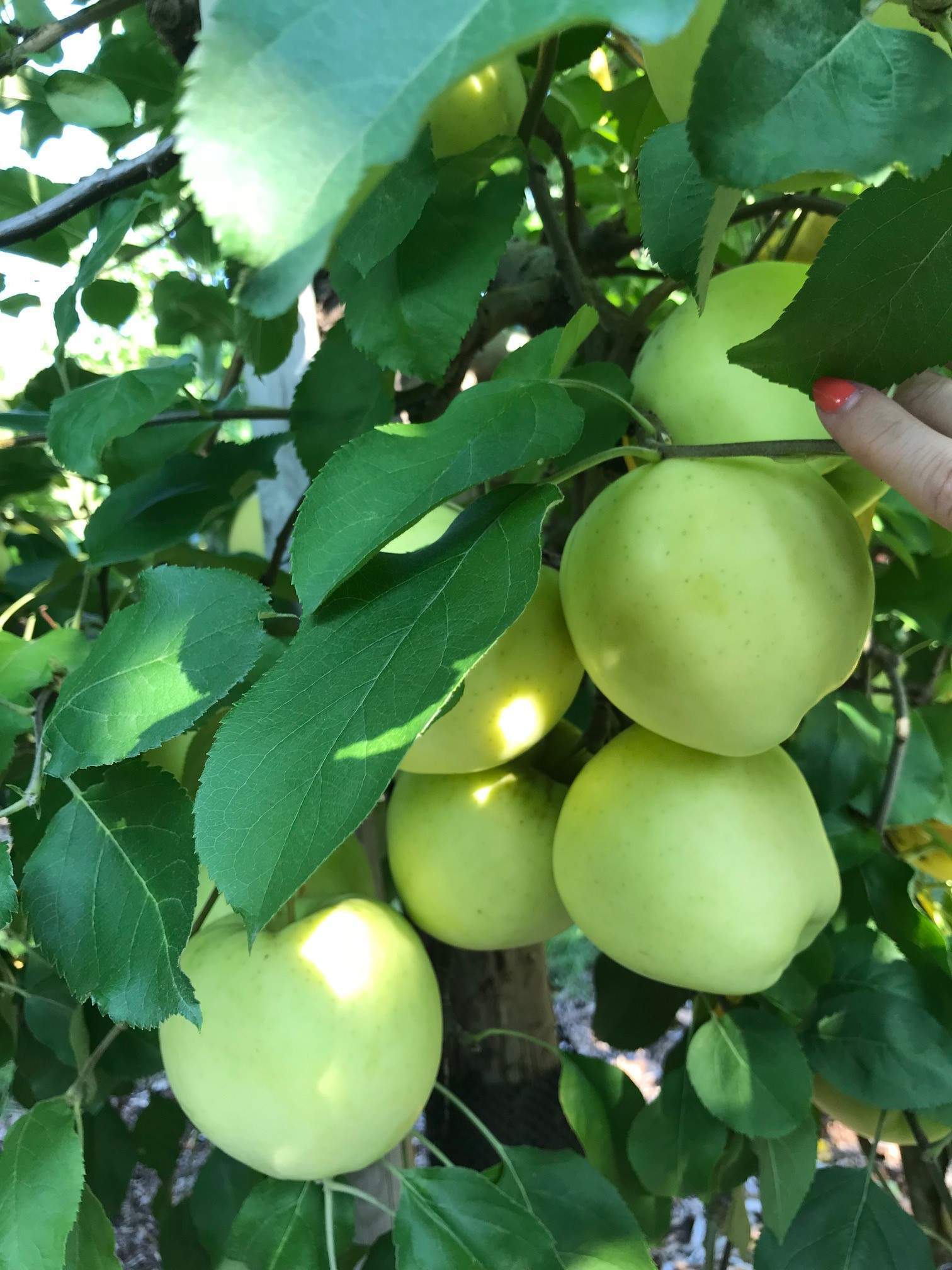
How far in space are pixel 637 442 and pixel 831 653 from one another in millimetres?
122

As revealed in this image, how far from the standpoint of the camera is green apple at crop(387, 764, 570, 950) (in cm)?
51

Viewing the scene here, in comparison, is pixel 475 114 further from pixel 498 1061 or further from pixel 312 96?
pixel 498 1061

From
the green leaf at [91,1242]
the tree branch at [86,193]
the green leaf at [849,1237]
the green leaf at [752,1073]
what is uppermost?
the tree branch at [86,193]

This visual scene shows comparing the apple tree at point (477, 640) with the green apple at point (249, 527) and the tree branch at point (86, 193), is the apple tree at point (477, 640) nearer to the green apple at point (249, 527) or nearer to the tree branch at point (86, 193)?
the tree branch at point (86, 193)

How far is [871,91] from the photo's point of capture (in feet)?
0.68

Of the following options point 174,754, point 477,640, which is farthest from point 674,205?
point 174,754

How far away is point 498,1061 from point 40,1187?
463 mm

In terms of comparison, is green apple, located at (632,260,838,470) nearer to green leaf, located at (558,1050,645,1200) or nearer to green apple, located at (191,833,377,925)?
green apple, located at (191,833,377,925)

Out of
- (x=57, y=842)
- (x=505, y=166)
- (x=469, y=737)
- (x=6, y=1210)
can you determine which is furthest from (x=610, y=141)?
(x=6, y=1210)

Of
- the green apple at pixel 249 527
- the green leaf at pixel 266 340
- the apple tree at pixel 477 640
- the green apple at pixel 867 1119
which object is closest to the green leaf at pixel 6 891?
the apple tree at pixel 477 640

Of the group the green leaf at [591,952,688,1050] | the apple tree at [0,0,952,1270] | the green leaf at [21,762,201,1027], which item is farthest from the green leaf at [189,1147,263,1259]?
the green leaf at [21,762,201,1027]

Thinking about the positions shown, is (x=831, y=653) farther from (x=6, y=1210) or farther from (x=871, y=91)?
(x=6, y=1210)

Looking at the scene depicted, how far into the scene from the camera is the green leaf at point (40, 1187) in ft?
1.28

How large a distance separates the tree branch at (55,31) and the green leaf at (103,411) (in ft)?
0.47
